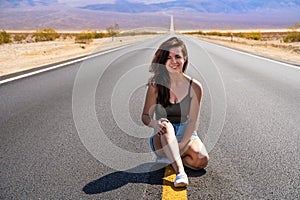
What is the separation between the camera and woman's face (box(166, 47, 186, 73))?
3537mm

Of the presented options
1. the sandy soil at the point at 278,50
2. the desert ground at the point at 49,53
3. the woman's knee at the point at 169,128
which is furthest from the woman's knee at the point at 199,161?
the sandy soil at the point at 278,50

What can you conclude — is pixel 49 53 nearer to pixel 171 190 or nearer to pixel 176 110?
pixel 176 110

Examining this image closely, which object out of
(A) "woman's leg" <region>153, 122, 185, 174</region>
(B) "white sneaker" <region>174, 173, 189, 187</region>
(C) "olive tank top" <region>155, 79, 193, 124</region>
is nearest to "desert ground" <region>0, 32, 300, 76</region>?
(C) "olive tank top" <region>155, 79, 193, 124</region>

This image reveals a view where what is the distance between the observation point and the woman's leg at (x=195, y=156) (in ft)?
11.5

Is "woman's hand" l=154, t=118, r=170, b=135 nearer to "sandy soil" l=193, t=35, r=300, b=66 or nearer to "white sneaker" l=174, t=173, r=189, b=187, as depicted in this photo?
"white sneaker" l=174, t=173, r=189, b=187

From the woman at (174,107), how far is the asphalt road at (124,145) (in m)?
0.21

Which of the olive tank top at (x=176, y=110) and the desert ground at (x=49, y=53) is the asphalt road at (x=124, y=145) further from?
the desert ground at (x=49, y=53)

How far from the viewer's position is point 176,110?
3.69 m

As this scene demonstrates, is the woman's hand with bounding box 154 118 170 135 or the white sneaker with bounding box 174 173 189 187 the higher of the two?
the woman's hand with bounding box 154 118 170 135

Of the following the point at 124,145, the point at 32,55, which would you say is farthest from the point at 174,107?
the point at 32,55

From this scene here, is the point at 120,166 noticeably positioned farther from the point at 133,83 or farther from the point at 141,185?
the point at 133,83

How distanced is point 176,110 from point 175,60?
1.67ft

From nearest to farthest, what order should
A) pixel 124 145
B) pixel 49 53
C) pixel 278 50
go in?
1. pixel 124 145
2. pixel 49 53
3. pixel 278 50

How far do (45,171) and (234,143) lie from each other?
7.27 ft
